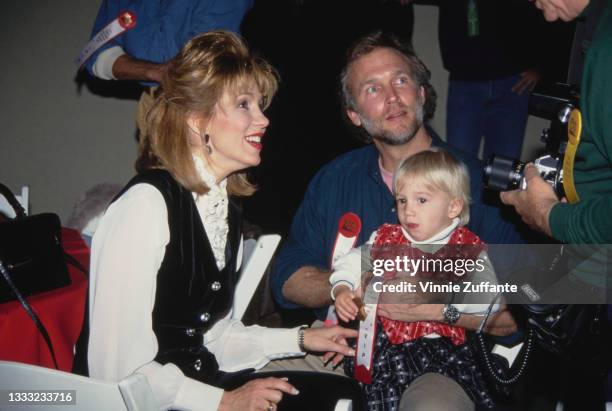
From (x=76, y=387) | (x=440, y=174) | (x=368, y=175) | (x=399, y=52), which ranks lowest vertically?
(x=76, y=387)

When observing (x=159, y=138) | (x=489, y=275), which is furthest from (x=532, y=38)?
(x=159, y=138)

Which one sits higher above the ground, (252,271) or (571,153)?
(571,153)

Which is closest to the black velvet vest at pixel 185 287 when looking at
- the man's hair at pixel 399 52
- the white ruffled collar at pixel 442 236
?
the white ruffled collar at pixel 442 236

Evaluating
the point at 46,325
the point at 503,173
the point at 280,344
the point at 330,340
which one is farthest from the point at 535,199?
the point at 46,325

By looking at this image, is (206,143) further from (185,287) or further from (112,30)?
(112,30)

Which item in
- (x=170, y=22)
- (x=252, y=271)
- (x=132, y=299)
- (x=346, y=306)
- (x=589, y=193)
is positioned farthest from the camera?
(x=170, y=22)

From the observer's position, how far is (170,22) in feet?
8.46

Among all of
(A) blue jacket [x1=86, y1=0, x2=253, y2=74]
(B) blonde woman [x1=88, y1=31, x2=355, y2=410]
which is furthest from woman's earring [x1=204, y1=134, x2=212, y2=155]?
(A) blue jacket [x1=86, y1=0, x2=253, y2=74]

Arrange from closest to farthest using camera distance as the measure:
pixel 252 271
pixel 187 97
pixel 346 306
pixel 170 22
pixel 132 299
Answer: pixel 132 299
pixel 187 97
pixel 346 306
pixel 252 271
pixel 170 22

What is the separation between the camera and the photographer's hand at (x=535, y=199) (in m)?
1.59

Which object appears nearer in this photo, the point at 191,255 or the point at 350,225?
the point at 191,255

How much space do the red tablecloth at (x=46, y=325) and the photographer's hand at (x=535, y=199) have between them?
1.49m

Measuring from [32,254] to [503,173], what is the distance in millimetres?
1534

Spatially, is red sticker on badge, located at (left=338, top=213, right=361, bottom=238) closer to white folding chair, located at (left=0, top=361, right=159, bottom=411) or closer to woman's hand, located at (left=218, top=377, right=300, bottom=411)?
woman's hand, located at (left=218, top=377, right=300, bottom=411)
